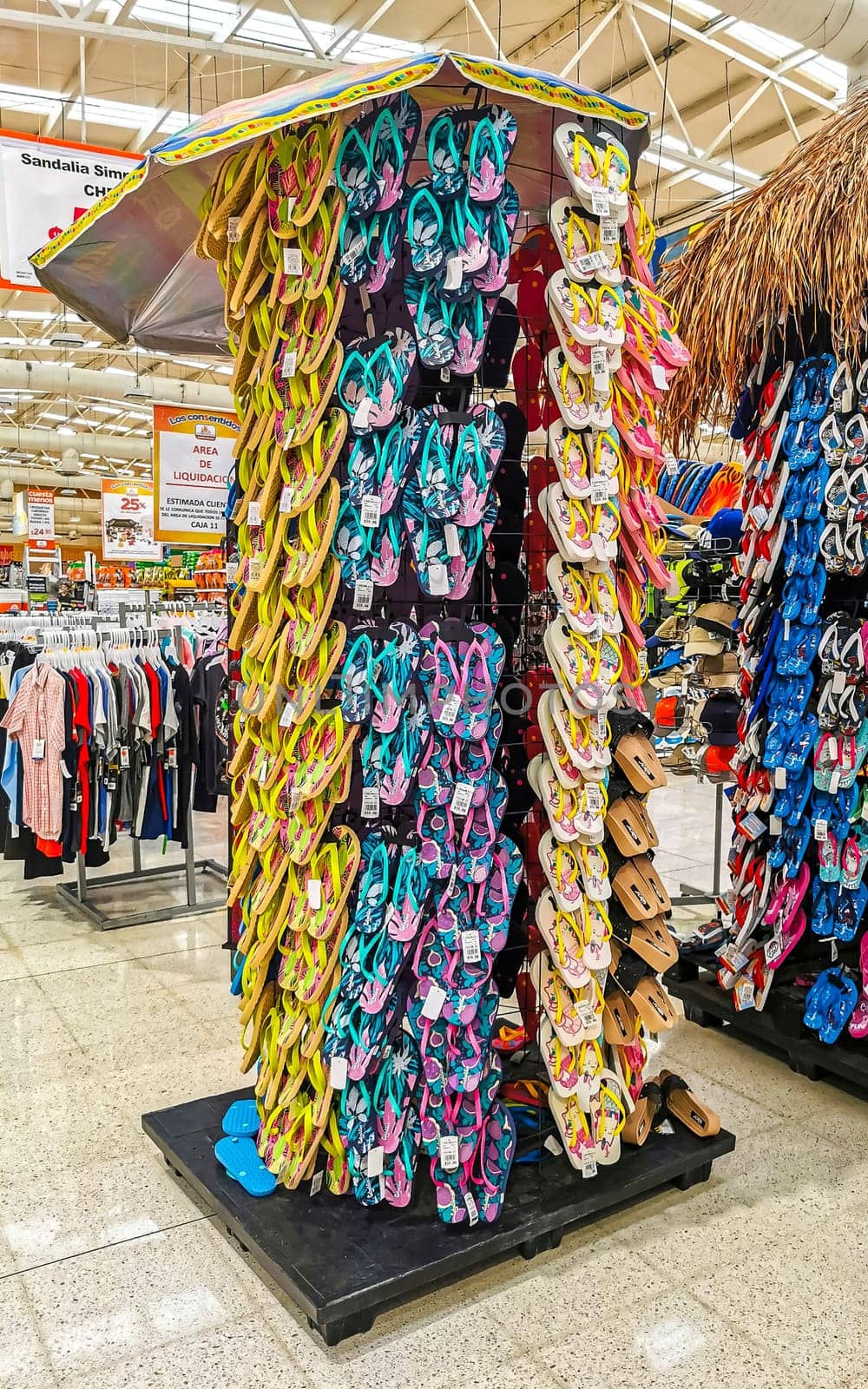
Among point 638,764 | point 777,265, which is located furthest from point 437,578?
point 777,265

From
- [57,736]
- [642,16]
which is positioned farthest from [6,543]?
[57,736]

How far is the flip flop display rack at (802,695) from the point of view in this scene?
11.0ft

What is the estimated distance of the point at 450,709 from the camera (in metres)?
2.39

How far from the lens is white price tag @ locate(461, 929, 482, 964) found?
2.44 meters

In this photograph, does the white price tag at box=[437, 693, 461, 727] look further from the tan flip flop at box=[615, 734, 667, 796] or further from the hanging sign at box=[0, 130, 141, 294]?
the hanging sign at box=[0, 130, 141, 294]

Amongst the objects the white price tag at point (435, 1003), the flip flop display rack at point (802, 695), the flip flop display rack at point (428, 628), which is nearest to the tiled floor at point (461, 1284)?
the flip flop display rack at point (428, 628)

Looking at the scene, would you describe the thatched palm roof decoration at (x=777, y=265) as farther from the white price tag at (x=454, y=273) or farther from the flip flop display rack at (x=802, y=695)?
the white price tag at (x=454, y=273)

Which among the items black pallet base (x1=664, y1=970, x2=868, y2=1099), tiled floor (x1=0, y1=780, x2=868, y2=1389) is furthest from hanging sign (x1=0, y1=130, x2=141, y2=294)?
black pallet base (x1=664, y1=970, x2=868, y2=1099)

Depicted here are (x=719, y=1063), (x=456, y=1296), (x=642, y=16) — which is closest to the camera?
(x=456, y=1296)

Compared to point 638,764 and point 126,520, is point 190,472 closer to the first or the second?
point 638,764

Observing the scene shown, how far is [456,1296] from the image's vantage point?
2.37m

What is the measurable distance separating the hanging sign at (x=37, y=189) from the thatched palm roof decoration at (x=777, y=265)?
3076mm

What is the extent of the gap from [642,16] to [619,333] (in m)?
7.29

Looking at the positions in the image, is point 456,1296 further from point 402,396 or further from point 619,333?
point 619,333
